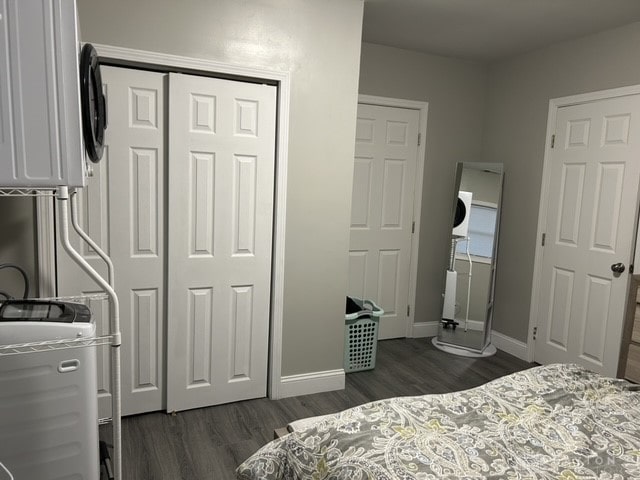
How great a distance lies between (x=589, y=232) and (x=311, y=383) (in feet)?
7.44

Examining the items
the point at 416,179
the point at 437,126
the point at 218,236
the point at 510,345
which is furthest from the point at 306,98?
the point at 510,345

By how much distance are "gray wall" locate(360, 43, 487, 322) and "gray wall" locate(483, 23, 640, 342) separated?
0.17m

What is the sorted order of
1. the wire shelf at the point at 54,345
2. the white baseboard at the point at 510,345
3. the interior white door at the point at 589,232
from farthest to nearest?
the white baseboard at the point at 510,345 → the interior white door at the point at 589,232 → the wire shelf at the point at 54,345

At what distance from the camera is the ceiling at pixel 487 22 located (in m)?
2.92

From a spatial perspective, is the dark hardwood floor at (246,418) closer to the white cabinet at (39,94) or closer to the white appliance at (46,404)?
the white appliance at (46,404)

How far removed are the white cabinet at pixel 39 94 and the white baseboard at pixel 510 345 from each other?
3.70 meters

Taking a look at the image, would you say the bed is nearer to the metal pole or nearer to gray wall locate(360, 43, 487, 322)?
the metal pole

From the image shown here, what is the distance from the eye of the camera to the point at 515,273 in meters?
4.06

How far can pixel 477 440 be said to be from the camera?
4.66 ft

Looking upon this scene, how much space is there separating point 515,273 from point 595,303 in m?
0.78

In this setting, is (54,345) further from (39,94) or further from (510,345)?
(510,345)

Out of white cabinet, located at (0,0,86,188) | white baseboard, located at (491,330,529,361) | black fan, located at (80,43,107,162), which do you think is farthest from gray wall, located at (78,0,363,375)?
white baseboard, located at (491,330,529,361)

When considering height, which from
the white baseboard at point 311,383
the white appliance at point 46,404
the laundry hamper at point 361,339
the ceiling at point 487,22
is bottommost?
the white baseboard at point 311,383

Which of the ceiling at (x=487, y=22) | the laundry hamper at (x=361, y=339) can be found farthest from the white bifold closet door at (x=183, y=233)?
the ceiling at (x=487, y=22)
